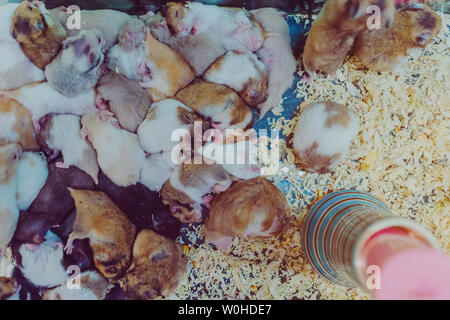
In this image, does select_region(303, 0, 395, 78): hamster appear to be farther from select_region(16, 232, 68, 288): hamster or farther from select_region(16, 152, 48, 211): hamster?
select_region(16, 232, 68, 288): hamster

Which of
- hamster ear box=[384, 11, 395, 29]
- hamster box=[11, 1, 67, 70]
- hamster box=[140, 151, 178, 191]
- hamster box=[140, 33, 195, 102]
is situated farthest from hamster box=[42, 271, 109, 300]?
hamster ear box=[384, 11, 395, 29]

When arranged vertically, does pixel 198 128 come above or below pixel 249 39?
below

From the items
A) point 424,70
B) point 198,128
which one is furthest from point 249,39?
point 424,70

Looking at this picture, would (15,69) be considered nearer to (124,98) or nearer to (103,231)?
(124,98)

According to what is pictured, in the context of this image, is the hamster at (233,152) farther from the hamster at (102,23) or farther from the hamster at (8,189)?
the hamster at (8,189)

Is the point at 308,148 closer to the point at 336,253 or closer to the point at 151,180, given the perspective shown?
the point at 336,253
